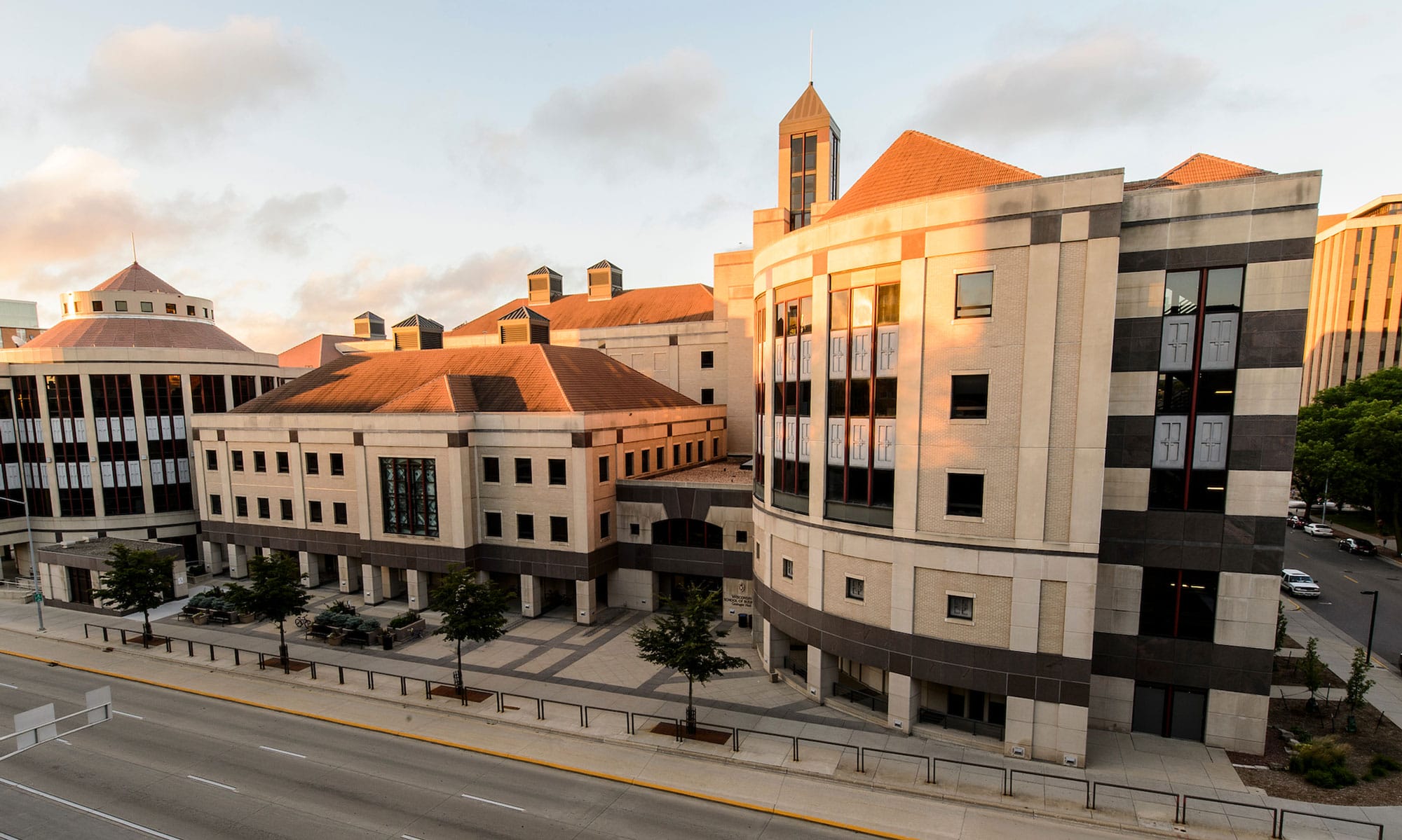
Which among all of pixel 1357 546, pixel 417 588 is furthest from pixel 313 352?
pixel 1357 546

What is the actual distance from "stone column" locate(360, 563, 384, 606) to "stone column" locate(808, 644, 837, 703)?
29581 mm

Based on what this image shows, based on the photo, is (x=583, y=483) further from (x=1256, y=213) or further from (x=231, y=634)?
(x=1256, y=213)

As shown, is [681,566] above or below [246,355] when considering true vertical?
below

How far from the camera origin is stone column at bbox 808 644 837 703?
1021 inches

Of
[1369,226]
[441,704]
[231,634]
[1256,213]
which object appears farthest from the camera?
[1369,226]

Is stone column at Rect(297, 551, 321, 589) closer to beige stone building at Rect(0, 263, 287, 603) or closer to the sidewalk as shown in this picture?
the sidewalk

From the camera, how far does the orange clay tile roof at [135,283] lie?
5416cm

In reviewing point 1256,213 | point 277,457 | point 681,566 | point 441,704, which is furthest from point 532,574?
point 1256,213

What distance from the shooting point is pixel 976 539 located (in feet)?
72.6

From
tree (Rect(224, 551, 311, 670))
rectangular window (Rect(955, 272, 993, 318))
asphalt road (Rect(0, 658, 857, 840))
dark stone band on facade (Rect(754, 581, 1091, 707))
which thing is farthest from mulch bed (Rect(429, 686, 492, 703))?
rectangular window (Rect(955, 272, 993, 318))

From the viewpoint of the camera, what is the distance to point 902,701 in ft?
76.9

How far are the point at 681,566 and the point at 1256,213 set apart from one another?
101 ft

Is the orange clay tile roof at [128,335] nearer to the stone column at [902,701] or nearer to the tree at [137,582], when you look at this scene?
the tree at [137,582]

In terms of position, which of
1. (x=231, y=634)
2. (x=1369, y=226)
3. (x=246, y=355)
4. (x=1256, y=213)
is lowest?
(x=231, y=634)
